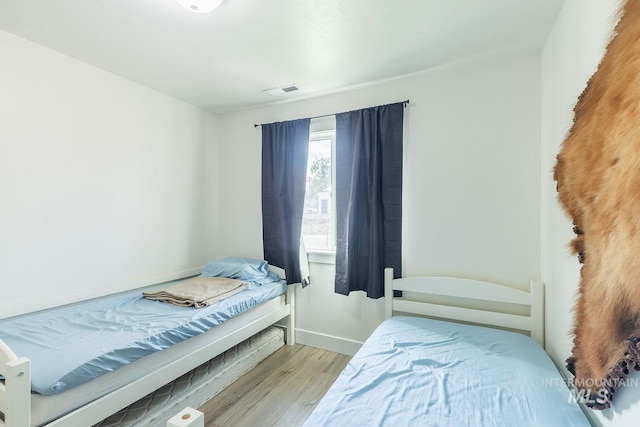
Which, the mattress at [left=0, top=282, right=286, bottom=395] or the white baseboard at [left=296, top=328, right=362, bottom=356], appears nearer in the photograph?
the mattress at [left=0, top=282, right=286, bottom=395]

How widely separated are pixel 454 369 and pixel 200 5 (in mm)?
2342

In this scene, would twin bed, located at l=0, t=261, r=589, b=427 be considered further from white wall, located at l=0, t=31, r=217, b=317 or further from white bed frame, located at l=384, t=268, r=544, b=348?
white wall, located at l=0, t=31, r=217, b=317

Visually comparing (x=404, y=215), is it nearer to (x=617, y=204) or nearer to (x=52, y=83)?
(x=617, y=204)

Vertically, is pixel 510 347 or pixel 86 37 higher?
pixel 86 37

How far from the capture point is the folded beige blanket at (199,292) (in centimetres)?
219

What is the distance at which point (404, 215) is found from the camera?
253 cm

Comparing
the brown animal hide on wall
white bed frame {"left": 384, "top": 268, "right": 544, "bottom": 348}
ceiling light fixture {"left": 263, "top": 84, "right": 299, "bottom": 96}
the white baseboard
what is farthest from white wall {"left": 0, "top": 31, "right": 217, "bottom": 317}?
the brown animal hide on wall

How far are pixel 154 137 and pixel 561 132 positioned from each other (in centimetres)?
317

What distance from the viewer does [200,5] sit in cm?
154

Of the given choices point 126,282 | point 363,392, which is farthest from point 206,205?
point 363,392

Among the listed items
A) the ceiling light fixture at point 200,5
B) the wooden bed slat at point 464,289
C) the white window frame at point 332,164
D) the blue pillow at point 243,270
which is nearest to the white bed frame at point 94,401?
the blue pillow at point 243,270

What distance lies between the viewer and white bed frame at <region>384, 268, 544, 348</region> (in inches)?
76.8

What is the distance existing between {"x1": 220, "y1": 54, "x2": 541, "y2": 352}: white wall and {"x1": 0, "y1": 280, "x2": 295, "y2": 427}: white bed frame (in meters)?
1.27

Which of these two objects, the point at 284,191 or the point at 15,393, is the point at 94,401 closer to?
the point at 15,393
